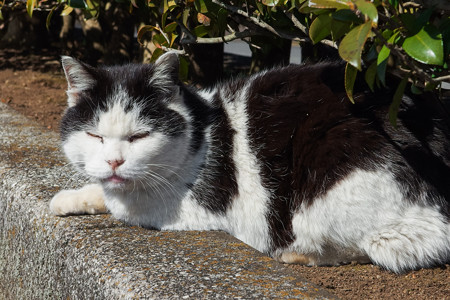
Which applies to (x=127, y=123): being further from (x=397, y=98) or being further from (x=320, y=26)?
(x=397, y=98)

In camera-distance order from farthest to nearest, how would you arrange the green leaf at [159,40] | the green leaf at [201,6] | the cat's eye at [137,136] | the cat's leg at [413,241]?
the green leaf at [159,40] < the green leaf at [201,6] < the cat's eye at [137,136] < the cat's leg at [413,241]

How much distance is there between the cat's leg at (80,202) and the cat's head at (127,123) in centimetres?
14

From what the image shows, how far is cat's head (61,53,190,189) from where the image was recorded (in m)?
2.29

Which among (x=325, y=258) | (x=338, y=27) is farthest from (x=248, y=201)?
(x=338, y=27)

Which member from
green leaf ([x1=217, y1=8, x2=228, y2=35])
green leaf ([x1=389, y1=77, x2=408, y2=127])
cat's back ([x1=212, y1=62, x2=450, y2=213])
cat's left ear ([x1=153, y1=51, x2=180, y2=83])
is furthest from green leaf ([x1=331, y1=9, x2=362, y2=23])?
green leaf ([x1=217, y1=8, x2=228, y2=35])

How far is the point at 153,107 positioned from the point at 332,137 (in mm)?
779

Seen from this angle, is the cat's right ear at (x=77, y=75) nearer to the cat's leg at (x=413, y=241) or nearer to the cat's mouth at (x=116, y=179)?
the cat's mouth at (x=116, y=179)

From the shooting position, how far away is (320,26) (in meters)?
1.75

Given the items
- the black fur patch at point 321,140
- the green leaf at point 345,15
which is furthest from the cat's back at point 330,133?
the green leaf at point 345,15

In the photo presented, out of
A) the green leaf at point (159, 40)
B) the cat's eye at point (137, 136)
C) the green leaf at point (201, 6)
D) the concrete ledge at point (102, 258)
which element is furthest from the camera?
the green leaf at point (159, 40)

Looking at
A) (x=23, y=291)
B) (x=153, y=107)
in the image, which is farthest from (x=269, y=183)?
(x=23, y=291)

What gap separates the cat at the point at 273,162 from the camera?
7.36ft

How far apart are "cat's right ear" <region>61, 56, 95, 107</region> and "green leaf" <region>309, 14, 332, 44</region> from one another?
1.08 metres

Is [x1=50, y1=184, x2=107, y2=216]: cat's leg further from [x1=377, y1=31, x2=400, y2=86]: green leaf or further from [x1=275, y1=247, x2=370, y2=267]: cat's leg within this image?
[x1=377, y1=31, x2=400, y2=86]: green leaf
